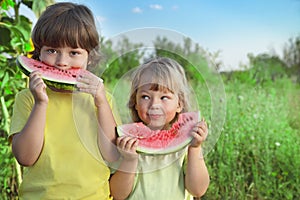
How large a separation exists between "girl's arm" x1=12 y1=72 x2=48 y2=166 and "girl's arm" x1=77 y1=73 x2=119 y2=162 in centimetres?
12

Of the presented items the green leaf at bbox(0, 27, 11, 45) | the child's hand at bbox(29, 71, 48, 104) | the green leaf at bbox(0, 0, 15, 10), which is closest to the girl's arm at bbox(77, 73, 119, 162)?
the child's hand at bbox(29, 71, 48, 104)

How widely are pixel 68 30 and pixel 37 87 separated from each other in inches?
8.8

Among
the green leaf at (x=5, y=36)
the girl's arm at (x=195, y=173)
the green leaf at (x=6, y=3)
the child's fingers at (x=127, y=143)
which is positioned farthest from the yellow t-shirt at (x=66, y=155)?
the green leaf at (x=5, y=36)

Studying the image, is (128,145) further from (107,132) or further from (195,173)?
(195,173)

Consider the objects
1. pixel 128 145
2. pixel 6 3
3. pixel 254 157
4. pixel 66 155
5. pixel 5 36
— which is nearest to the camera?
pixel 128 145

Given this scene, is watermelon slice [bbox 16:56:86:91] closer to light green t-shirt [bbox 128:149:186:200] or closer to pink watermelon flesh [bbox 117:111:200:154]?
pink watermelon flesh [bbox 117:111:200:154]

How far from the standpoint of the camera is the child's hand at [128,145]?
1.62 meters

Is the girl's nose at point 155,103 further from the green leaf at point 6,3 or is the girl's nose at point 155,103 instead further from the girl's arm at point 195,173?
the green leaf at point 6,3

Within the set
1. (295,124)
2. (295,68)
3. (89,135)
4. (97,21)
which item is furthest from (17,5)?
(295,68)

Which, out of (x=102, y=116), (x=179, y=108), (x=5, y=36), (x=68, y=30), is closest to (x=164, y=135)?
(x=179, y=108)

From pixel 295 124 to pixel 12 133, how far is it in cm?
335

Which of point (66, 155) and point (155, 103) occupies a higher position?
point (155, 103)

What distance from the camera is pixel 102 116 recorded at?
1.69m

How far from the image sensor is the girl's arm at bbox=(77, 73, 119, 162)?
165 cm
